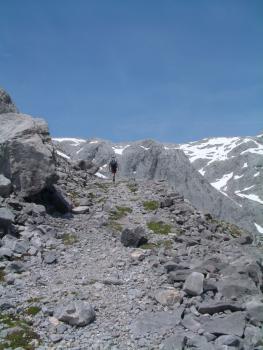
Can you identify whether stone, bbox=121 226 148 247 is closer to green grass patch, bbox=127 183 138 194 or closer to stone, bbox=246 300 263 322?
stone, bbox=246 300 263 322

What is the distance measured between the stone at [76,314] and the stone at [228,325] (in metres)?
3.83

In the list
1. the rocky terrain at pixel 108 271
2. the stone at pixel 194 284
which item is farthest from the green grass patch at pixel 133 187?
the stone at pixel 194 284

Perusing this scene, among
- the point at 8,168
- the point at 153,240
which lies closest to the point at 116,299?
the point at 153,240

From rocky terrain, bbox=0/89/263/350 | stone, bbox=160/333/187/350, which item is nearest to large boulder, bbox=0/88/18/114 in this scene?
rocky terrain, bbox=0/89/263/350

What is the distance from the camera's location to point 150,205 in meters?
32.8

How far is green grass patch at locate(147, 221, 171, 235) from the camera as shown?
26.7 meters

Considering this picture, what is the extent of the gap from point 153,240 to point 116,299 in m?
8.73

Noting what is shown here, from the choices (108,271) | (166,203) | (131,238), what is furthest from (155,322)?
(166,203)

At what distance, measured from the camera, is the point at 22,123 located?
2789 centimetres

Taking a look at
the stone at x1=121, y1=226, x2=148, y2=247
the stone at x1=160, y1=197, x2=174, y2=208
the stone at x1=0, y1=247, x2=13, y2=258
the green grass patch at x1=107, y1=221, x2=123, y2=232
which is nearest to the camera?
the stone at x1=0, y1=247, x2=13, y2=258

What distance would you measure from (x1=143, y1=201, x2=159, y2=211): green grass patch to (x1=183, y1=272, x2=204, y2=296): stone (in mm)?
15039

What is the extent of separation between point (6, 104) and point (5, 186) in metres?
13.4

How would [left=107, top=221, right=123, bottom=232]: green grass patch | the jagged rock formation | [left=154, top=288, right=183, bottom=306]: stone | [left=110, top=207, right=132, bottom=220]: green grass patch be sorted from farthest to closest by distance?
1. the jagged rock formation
2. [left=110, top=207, right=132, bottom=220]: green grass patch
3. [left=107, top=221, right=123, bottom=232]: green grass patch
4. [left=154, top=288, right=183, bottom=306]: stone

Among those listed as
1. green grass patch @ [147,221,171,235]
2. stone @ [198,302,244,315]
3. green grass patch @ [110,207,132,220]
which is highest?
green grass patch @ [110,207,132,220]
